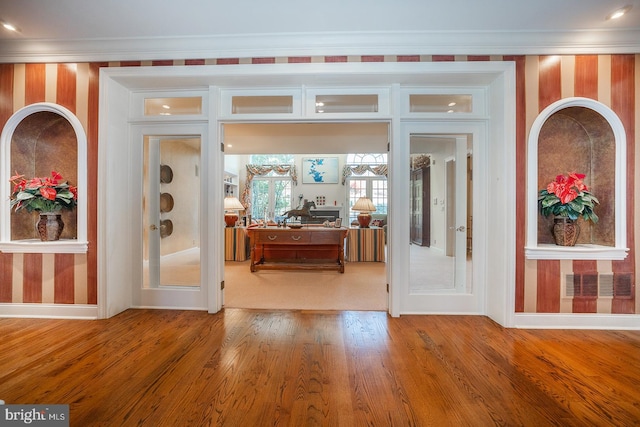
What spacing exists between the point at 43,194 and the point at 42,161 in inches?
24.5

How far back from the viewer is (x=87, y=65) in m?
2.81

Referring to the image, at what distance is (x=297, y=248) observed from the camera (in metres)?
5.15

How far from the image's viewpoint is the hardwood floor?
1496mm

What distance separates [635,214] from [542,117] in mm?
1242

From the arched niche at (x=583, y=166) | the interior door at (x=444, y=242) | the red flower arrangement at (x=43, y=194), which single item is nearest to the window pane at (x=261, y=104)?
the interior door at (x=444, y=242)

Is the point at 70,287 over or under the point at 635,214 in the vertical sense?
under

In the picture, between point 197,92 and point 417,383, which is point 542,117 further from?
point 197,92

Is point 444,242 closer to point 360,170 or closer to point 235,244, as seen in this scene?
point 235,244

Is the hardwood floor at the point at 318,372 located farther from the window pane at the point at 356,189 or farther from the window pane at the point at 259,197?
the window pane at the point at 259,197

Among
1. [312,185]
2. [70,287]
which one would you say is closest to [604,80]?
[70,287]

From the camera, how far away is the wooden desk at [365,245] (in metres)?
5.71

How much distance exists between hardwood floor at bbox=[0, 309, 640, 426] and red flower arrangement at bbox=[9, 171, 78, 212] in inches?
44.0

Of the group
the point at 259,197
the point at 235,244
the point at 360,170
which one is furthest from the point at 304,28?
Result: the point at 259,197

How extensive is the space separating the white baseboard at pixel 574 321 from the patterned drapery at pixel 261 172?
850 centimetres
